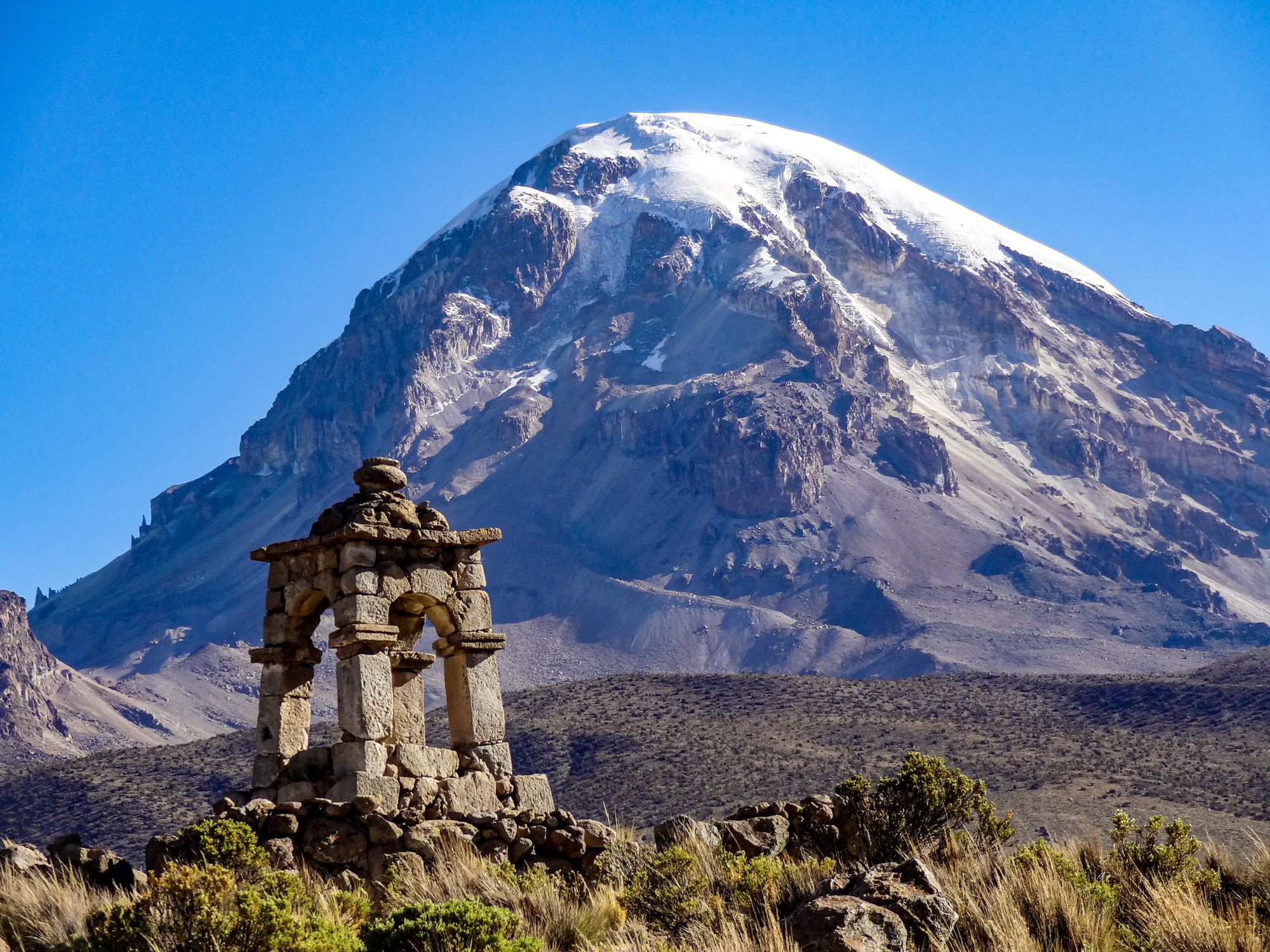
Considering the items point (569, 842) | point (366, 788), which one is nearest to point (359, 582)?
point (366, 788)

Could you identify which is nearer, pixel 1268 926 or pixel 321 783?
pixel 1268 926

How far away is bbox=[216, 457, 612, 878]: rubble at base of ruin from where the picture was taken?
14.7 meters

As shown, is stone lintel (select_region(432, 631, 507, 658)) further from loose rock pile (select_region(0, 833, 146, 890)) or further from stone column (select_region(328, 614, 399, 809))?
loose rock pile (select_region(0, 833, 146, 890))

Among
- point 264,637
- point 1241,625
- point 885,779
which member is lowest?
point 1241,625

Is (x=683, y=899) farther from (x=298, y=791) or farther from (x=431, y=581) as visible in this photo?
(x=431, y=581)

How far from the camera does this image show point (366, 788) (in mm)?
15898

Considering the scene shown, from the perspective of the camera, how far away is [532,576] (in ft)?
601

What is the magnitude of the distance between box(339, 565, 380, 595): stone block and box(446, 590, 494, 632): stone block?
3.89 ft

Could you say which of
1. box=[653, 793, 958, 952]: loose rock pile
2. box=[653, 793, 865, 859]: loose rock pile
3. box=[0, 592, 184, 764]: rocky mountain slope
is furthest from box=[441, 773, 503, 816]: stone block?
box=[0, 592, 184, 764]: rocky mountain slope

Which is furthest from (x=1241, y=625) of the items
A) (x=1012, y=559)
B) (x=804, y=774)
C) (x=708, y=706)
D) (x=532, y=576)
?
(x=804, y=774)

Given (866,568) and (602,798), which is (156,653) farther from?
(602,798)

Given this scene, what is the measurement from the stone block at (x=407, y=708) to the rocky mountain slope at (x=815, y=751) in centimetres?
2337

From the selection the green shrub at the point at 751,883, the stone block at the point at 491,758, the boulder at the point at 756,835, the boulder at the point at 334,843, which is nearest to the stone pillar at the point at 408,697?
the stone block at the point at 491,758

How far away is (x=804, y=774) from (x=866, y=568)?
11980 centimetres
